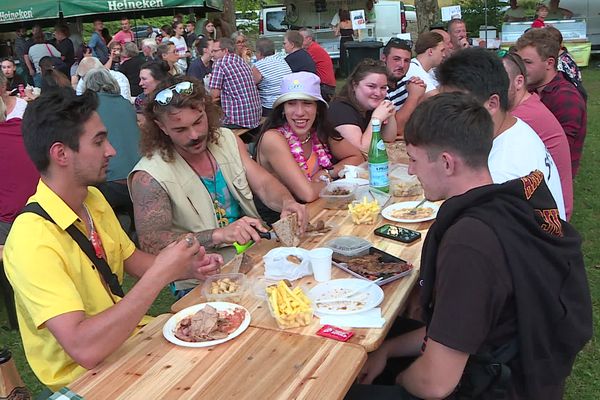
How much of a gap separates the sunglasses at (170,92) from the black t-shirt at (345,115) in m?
1.59

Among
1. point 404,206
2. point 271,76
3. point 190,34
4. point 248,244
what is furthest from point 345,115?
point 190,34

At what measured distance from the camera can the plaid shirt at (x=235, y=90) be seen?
7.05 m

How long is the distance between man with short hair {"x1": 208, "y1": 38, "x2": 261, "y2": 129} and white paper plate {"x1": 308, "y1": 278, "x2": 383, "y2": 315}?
5159 millimetres

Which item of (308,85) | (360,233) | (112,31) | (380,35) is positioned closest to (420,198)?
(360,233)

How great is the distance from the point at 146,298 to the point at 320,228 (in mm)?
1223

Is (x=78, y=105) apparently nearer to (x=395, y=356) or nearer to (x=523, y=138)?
(x=395, y=356)

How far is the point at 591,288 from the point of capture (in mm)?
3953

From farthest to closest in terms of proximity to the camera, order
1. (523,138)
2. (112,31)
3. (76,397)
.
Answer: (112,31) → (523,138) → (76,397)

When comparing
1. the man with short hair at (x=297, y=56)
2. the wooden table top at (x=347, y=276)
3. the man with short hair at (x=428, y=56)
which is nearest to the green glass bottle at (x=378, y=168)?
the wooden table top at (x=347, y=276)

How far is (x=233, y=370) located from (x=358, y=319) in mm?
481

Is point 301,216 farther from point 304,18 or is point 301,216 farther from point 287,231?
point 304,18

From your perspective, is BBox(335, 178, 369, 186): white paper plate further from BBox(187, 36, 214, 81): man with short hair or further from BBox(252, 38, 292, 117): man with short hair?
BBox(187, 36, 214, 81): man with short hair

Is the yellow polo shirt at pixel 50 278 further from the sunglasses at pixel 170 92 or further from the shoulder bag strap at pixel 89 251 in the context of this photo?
the sunglasses at pixel 170 92

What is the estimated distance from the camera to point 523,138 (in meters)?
2.69
